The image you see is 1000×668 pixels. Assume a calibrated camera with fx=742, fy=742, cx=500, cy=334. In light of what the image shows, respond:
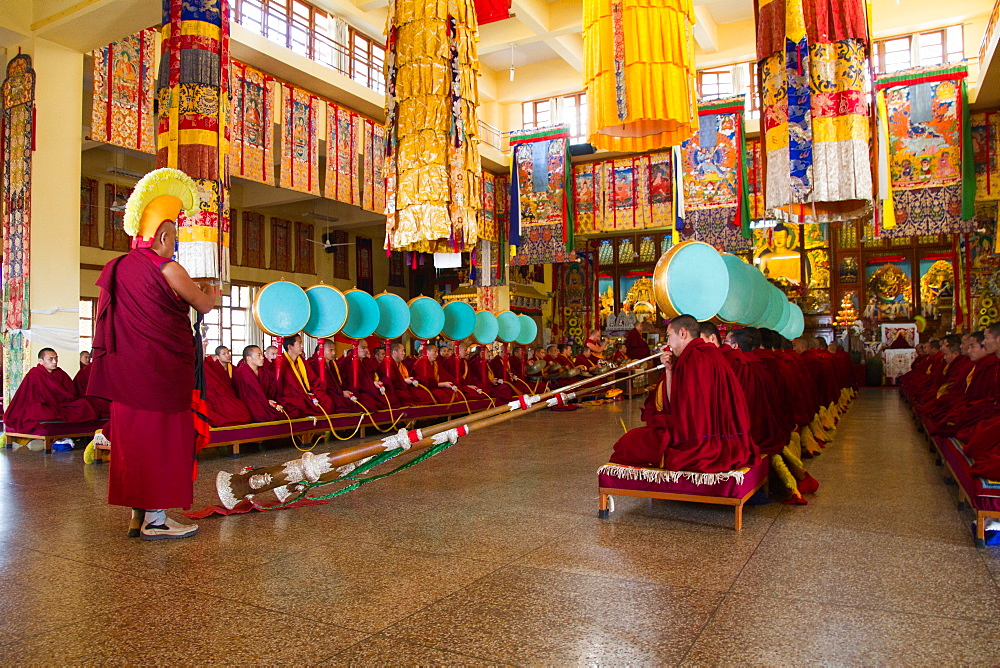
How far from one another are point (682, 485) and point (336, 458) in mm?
1718

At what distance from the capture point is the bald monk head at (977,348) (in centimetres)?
563

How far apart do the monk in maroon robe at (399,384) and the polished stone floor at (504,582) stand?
3991 mm

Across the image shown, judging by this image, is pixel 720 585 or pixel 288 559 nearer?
pixel 720 585

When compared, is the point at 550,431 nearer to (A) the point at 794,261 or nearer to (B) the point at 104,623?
(B) the point at 104,623

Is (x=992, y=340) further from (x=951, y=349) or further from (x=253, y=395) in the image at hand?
(x=253, y=395)

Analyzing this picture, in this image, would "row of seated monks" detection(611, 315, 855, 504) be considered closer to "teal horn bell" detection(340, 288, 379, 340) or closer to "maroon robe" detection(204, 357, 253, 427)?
"maroon robe" detection(204, 357, 253, 427)

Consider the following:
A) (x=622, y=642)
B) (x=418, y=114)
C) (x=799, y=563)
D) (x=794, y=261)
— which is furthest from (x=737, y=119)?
(x=622, y=642)

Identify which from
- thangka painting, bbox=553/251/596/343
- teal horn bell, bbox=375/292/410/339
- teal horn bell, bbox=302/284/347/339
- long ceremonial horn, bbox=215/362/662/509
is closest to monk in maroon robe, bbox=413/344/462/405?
teal horn bell, bbox=375/292/410/339

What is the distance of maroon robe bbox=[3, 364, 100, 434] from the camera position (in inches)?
276

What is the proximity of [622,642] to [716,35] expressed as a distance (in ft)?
47.7

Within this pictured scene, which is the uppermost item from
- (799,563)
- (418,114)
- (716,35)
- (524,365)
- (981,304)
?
(716,35)

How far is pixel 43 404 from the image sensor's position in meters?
7.10

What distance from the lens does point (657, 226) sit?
13891 mm

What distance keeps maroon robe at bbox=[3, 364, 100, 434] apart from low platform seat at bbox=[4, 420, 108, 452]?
34 millimetres
